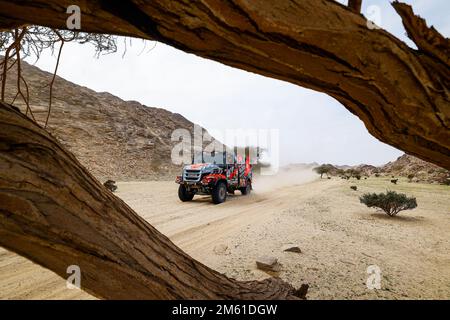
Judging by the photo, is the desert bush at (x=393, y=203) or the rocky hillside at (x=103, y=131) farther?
the rocky hillside at (x=103, y=131)

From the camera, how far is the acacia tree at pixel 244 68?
1.07 metres

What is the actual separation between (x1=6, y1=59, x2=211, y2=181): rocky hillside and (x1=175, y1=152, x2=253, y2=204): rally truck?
11964mm

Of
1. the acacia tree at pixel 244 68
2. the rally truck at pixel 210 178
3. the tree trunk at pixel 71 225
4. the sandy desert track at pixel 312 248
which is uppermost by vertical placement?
the acacia tree at pixel 244 68

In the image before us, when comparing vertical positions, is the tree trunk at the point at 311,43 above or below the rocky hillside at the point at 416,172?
above

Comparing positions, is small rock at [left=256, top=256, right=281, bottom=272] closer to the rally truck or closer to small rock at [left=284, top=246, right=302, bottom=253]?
small rock at [left=284, top=246, right=302, bottom=253]

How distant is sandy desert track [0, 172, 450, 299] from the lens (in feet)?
12.4

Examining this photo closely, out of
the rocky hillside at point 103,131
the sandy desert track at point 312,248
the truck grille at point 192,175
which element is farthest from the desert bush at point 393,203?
the rocky hillside at point 103,131

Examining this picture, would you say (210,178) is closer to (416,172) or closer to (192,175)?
(192,175)

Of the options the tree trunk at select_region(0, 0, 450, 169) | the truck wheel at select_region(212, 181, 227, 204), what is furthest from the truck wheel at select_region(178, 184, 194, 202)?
the tree trunk at select_region(0, 0, 450, 169)

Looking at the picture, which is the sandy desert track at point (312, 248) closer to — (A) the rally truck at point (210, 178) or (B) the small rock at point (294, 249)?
(B) the small rock at point (294, 249)

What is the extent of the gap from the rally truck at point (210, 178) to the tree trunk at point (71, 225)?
9.13 m

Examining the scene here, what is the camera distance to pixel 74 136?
1038 inches

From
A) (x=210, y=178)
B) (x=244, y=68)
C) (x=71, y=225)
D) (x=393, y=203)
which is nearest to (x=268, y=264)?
(x=71, y=225)
